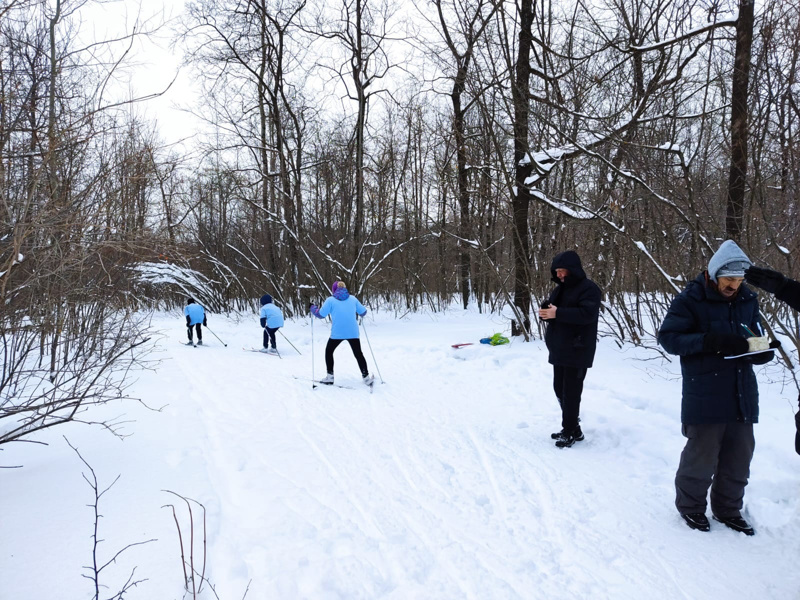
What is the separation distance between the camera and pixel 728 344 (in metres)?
3.05

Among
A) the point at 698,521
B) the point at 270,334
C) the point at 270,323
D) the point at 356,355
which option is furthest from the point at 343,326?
the point at 698,521

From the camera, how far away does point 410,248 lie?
20.7m

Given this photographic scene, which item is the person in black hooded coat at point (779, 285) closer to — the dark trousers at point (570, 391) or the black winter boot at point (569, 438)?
the dark trousers at point (570, 391)

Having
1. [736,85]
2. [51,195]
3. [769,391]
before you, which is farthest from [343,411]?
[736,85]

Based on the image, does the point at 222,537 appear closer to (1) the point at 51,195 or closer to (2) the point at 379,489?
(2) the point at 379,489

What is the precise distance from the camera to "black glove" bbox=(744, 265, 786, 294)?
2.91m

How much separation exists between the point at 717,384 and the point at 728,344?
30 cm

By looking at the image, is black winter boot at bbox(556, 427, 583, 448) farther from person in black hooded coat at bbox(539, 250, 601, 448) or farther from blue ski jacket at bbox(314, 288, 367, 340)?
blue ski jacket at bbox(314, 288, 367, 340)

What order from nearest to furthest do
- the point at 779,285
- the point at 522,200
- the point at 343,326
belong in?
1. the point at 779,285
2. the point at 343,326
3. the point at 522,200

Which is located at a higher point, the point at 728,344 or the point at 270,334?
the point at 728,344

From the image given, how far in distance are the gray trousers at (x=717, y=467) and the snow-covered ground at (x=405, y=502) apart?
0.19 metres

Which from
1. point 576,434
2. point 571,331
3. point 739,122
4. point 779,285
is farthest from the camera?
point 739,122

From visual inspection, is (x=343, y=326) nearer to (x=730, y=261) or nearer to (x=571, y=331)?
(x=571, y=331)

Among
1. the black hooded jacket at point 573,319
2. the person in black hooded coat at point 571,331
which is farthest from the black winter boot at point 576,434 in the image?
the black hooded jacket at point 573,319
